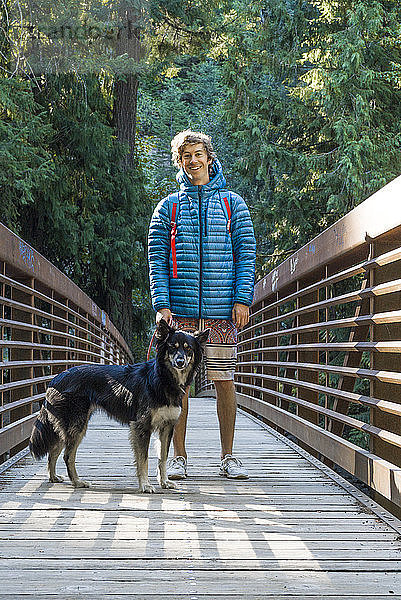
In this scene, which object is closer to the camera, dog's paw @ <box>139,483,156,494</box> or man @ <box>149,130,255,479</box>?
dog's paw @ <box>139,483,156,494</box>

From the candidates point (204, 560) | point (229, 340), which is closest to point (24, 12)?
point (229, 340)

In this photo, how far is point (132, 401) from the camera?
437 centimetres

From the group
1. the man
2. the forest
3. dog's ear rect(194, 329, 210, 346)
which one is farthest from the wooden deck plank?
the forest

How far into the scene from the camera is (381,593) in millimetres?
2389

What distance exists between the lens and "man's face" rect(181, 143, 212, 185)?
4664 mm

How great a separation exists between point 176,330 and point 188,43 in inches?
551

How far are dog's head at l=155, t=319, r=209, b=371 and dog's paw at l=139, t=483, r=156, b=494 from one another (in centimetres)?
62

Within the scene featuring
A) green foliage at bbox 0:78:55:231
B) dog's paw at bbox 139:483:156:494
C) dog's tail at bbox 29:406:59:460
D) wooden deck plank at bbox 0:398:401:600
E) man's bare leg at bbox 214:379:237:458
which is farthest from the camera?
green foliage at bbox 0:78:55:231

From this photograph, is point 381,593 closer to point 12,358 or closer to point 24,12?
point 12,358

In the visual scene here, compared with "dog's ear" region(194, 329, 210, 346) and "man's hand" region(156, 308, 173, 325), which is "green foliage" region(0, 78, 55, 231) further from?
"dog's ear" region(194, 329, 210, 346)

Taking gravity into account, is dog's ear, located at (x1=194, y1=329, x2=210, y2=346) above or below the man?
below

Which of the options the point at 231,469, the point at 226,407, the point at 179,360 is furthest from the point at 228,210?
the point at 231,469

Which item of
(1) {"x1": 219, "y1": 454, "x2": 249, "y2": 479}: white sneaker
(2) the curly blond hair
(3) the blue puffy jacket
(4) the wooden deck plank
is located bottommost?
(4) the wooden deck plank

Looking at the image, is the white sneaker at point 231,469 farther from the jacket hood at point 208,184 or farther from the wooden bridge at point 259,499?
the jacket hood at point 208,184
